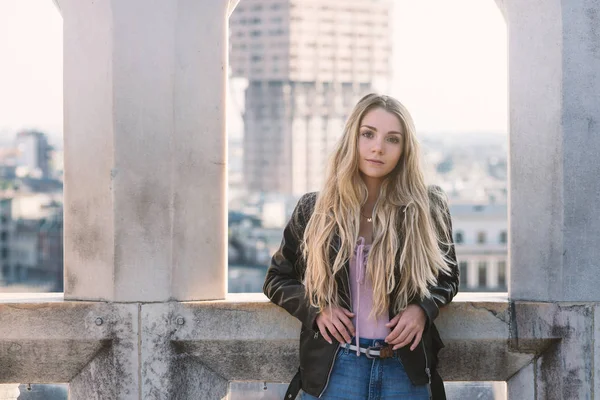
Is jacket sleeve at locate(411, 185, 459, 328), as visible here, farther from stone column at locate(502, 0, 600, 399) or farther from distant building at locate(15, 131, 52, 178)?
distant building at locate(15, 131, 52, 178)

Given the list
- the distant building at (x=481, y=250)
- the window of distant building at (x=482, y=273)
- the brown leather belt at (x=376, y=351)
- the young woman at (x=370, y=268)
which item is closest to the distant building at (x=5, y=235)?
the distant building at (x=481, y=250)

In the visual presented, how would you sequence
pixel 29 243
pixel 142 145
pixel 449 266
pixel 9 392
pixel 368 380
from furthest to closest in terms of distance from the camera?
pixel 29 243 → pixel 9 392 → pixel 142 145 → pixel 449 266 → pixel 368 380

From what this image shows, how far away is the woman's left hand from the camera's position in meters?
2.27

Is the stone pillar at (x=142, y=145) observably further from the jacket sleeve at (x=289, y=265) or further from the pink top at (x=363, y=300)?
the pink top at (x=363, y=300)

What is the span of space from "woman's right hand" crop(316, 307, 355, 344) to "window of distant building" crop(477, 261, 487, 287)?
6234cm

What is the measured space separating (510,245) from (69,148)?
1.33 metres

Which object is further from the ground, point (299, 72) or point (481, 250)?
point (299, 72)

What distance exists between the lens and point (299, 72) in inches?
3701

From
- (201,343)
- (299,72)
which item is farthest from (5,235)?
(201,343)

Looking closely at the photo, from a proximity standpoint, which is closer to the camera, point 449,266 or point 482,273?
point 449,266

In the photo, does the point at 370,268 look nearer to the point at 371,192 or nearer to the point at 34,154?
the point at 371,192

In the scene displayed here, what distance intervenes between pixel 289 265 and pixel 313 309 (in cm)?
16

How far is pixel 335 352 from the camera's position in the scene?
2.31m

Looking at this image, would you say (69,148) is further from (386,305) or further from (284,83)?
(284,83)
